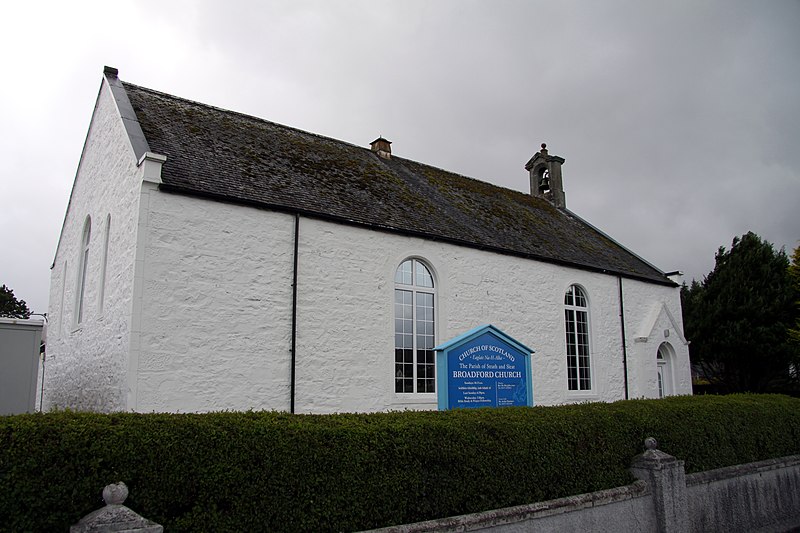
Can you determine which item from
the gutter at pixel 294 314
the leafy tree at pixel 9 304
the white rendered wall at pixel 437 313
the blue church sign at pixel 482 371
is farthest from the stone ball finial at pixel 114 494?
the leafy tree at pixel 9 304

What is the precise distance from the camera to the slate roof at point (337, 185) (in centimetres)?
1268

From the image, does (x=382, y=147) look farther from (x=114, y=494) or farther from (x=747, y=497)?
(x=114, y=494)

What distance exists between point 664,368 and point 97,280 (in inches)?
735

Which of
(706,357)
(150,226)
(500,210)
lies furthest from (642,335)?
(150,226)

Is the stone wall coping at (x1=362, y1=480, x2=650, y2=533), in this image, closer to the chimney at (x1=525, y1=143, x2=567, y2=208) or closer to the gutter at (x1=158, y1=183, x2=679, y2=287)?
the gutter at (x1=158, y1=183, x2=679, y2=287)

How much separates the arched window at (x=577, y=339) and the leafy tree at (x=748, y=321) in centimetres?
1091

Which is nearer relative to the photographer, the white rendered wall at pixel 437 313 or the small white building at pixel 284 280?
the small white building at pixel 284 280

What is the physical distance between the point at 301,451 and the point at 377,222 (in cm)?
837

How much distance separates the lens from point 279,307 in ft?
39.2

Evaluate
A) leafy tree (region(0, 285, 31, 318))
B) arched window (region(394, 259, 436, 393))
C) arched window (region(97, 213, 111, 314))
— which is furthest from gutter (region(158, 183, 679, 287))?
leafy tree (region(0, 285, 31, 318))

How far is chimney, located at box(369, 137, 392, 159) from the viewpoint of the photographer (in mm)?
20016

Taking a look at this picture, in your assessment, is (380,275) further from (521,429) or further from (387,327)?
(521,429)

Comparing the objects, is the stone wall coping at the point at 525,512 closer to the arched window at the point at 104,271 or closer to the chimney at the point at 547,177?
the arched window at the point at 104,271

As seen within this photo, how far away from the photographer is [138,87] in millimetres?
15539
